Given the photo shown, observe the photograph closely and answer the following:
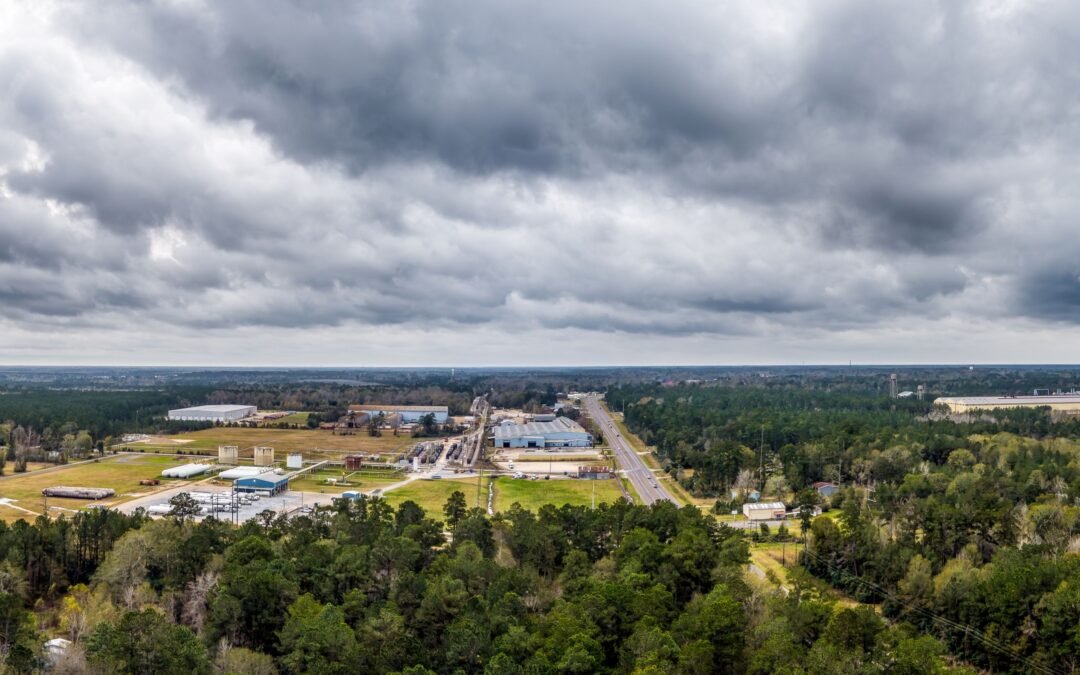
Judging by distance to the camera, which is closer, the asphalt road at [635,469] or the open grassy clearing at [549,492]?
the open grassy clearing at [549,492]

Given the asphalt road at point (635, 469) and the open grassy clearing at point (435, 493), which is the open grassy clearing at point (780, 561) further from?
the open grassy clearing at point (435, 493)

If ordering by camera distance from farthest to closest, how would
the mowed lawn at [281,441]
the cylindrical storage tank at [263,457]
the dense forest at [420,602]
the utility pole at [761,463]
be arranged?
the mowed lawn at [281,441]
the cylindrical storage tank at [263,457]
the utility pole at [761,463]
the dense forest at [420,602]

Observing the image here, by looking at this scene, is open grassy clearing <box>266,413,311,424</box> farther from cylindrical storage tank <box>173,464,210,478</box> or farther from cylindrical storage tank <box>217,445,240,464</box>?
cylindrical storage tank <box>173,464,210,478</box>

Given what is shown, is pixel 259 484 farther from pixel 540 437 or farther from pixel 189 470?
pixel 540 437

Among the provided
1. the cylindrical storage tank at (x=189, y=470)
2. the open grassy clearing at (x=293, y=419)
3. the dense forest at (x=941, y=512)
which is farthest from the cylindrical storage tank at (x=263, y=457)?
the open grassy clearing at (x=293, y=419)

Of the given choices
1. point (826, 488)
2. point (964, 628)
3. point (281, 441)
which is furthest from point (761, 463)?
point (281, 441)

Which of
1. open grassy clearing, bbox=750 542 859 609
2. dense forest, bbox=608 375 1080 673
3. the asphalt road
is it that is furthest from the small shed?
open grassy clearing, bbox=750 542 859 609

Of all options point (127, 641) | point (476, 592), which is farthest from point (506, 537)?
point (127, 641)
